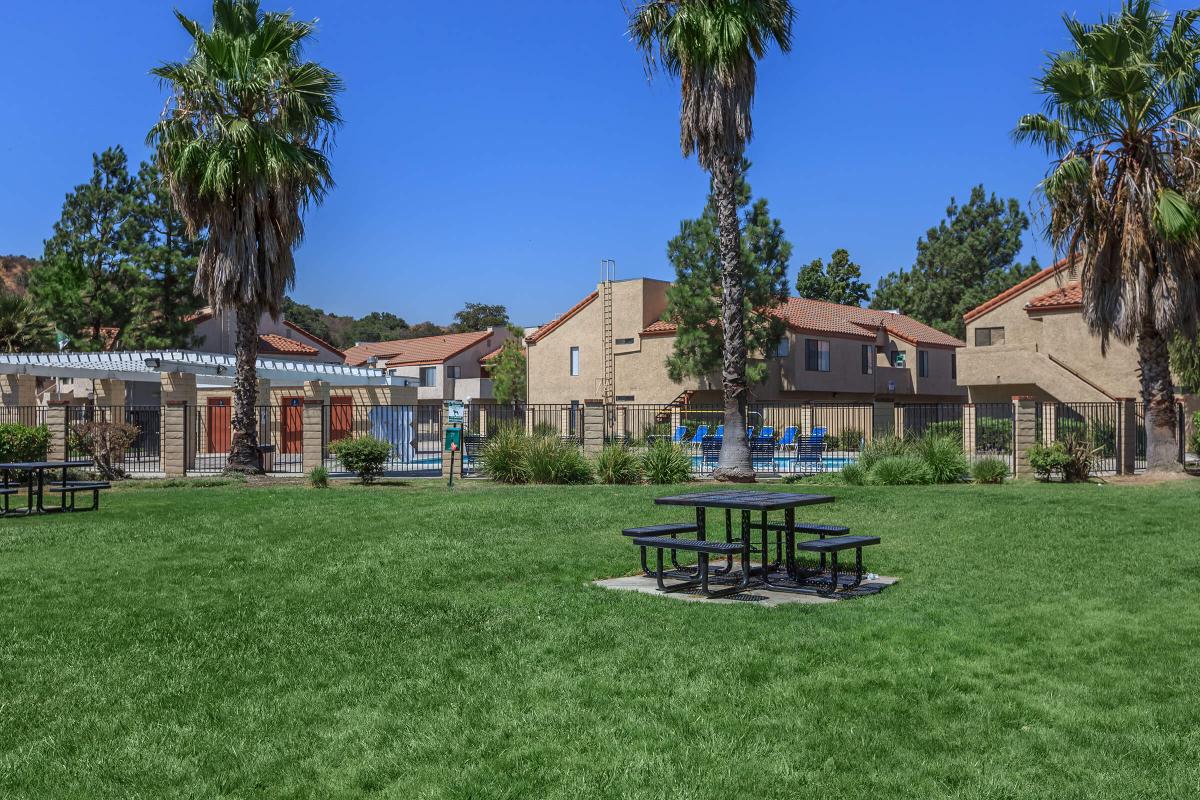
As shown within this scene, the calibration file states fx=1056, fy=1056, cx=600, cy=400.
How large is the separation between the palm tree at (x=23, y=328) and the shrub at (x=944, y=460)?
34317mm

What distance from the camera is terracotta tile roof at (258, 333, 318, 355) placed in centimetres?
5197

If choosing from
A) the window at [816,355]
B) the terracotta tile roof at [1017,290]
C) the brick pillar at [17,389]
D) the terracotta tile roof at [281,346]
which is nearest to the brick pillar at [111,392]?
the brick pillar at [17,389]

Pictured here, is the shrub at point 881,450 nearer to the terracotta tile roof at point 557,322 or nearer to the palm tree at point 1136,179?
the palm tree at point 1136,179

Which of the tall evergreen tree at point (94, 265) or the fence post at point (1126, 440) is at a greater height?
the tall evergreen tree at point (94, 265)

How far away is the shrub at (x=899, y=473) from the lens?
21.0 metres

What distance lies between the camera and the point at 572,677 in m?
6.47

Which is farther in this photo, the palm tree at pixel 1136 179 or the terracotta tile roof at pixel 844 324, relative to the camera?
the terracotta tile roof at pixel 844 324

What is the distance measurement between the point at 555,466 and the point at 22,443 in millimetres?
12129

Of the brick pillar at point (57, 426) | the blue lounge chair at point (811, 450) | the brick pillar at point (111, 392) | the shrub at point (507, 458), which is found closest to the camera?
the shrub at point (507, 458)

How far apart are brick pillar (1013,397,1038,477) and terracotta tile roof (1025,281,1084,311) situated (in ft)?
58.4

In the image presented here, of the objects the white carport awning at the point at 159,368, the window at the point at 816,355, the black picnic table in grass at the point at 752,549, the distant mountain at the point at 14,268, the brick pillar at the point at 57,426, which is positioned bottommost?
the black picnic table in grass at the point at 752,549

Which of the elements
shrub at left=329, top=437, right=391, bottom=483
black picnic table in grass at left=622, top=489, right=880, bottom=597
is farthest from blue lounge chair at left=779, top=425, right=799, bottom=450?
black picnic table in grass at left=622, top=489, right=880, bottom=597

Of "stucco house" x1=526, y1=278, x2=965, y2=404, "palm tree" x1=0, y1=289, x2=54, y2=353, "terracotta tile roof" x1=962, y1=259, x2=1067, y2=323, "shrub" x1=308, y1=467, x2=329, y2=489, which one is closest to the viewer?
"shrub" x1=308, y1=467, x2=329, y2=489

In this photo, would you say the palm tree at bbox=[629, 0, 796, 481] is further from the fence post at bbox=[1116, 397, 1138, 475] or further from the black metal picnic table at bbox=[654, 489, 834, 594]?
the black metal picnic table at bbox=[654, 489, 834, 594]
